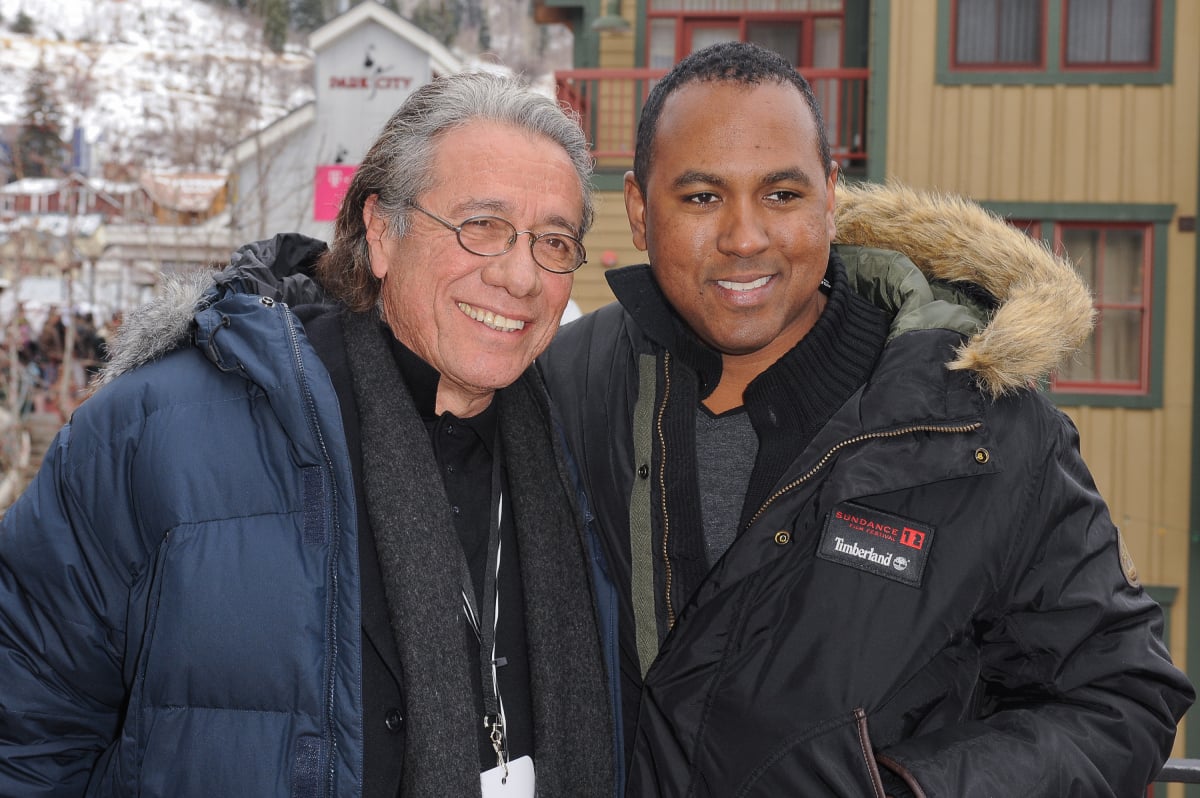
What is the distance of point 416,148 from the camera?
7.92ft

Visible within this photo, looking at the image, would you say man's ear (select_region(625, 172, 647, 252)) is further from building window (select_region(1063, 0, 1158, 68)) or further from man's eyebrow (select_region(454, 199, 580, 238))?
building window (select_region(1063, 0, 1158, 68))

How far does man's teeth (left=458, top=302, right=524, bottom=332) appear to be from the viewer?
242 centimetres

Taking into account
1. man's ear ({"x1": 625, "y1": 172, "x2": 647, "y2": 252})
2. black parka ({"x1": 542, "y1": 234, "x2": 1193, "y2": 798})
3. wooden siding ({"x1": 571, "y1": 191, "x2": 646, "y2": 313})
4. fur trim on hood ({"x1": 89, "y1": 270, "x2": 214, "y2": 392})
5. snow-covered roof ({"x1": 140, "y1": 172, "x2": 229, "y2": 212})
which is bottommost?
black parka ({"x1": 542, "y1": 234, "x2": 1193, "y2": 798})

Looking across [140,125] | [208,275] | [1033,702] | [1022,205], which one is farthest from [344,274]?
[140,125]

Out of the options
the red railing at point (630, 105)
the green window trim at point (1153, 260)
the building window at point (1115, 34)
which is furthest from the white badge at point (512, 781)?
the building window at point (1115, 34)

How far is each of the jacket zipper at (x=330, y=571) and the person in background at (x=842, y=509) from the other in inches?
28.9

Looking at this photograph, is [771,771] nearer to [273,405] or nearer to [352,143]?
[273,405]

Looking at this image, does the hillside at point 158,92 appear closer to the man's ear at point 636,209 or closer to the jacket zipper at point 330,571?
the man's ear at point 636,209

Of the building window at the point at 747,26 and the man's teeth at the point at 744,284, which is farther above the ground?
the building window at the point at 747,26

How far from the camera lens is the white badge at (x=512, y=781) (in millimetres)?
2242

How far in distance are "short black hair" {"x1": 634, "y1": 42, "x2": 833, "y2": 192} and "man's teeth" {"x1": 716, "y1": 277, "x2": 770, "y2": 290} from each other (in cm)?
33

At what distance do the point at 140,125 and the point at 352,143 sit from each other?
3.23 metres

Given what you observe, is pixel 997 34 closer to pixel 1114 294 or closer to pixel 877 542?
pixel 1114 294

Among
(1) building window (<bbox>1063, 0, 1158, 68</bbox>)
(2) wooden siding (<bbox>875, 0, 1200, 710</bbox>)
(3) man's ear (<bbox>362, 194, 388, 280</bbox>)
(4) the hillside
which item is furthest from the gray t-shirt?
(4) the hillside
